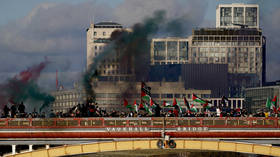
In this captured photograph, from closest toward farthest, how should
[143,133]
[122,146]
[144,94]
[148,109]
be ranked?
1. [122,146]
2. [143,133]
3. [148,109]
4. [144,94]

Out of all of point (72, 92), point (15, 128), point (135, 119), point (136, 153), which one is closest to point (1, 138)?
point (15, 128)

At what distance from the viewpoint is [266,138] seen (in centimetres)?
9688

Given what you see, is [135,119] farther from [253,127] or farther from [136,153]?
[136,153]

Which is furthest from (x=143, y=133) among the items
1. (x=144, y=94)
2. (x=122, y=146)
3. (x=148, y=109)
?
(x=144, y=94)

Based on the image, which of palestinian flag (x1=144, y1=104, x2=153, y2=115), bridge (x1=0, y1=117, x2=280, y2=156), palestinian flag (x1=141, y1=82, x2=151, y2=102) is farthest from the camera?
palestinian flag (x1=144, y1=104, x2=153, y2=115)

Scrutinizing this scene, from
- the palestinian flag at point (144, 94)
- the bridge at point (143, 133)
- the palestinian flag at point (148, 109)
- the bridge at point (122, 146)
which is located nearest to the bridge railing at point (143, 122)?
the bridge at point (143, 133)

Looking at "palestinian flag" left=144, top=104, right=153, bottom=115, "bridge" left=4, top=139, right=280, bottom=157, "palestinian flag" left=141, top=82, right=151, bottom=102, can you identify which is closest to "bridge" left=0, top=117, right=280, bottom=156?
"bridge" left=4, top=139, right=280, bottom=157

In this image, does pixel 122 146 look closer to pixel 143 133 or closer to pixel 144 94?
pixel 143 133

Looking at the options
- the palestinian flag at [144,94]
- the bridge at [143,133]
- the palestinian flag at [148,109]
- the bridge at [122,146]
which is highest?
the palestinian flag at [144,94]

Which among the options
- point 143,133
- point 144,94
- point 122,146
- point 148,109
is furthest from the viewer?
point 144,94

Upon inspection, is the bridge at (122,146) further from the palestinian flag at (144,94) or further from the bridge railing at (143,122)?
the palestinian flag at (144,94)

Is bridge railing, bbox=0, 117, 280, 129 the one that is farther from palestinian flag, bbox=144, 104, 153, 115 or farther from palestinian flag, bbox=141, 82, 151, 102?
palestinian flag, bbox=144, 104, 153, 115

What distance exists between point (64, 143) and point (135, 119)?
956 centimetres

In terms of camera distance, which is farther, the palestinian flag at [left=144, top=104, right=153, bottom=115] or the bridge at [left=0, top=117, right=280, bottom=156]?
the palestinian flag at [left=144, top=104, right=153, bottom=115]
